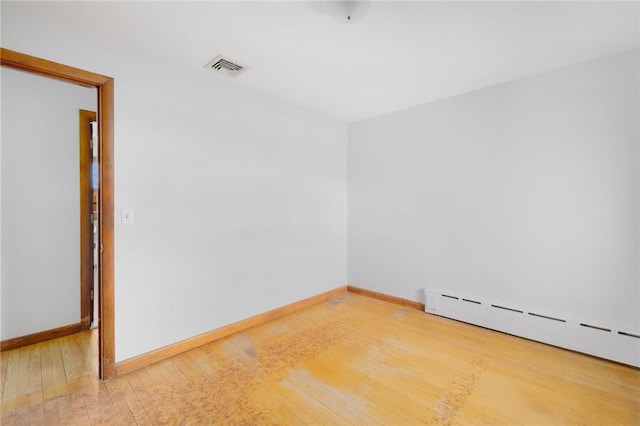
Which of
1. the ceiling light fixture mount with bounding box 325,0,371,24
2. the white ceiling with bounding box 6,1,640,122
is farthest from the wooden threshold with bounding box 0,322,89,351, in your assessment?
the ceiling light fixture mount with bounding box 325,0,371,24

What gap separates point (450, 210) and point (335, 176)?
5.32 ft

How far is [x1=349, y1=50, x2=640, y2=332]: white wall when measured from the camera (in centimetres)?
228

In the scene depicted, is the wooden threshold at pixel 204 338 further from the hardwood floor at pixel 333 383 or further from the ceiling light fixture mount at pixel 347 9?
the ceiling light fixture mount at pixel 347 9

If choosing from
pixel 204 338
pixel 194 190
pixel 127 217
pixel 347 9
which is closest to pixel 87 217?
pixel 127 217

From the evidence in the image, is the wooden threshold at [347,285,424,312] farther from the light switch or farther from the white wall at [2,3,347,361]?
the light switch

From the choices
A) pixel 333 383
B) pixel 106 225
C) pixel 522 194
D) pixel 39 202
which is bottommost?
pixel 333 383

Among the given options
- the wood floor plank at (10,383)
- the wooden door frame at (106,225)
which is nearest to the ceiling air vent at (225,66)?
the wooden door frame at (106,225)

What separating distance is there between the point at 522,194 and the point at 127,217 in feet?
11.6

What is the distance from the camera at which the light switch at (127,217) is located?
211 cm

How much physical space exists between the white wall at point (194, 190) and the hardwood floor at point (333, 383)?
395 mm

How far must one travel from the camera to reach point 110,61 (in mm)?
2064

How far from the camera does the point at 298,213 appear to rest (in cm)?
349

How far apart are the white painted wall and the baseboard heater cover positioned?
395 cm

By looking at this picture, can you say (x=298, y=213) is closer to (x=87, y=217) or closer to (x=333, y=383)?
(x=333, y=383)
